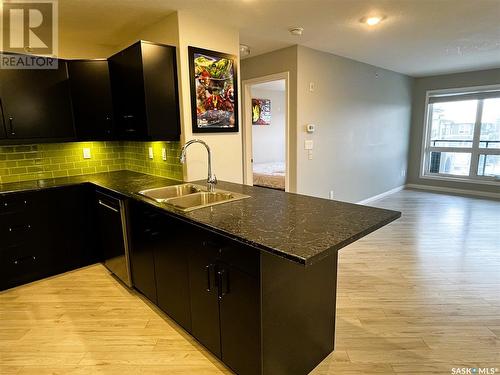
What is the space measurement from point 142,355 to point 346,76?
173 inches

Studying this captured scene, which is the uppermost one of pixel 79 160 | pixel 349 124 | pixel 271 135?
pixel 349 124

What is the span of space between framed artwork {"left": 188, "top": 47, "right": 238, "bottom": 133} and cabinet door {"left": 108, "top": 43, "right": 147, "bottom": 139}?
45 centimetres

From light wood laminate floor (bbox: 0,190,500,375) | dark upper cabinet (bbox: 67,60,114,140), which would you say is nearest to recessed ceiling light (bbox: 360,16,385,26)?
light wood laminate floor (bbox: 0,190,500,375)

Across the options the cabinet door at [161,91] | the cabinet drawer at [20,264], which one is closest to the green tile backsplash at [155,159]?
the cabinet door at [161,91]

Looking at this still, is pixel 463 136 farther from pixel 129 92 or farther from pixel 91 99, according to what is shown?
pixel 91 99

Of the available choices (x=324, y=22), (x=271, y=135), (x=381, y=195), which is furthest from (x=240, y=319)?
(x=271, y=135)

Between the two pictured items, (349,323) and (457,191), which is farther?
(457,191)

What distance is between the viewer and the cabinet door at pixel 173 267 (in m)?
1.85

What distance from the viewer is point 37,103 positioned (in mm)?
2803

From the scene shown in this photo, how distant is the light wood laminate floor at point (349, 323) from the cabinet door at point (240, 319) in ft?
0.85

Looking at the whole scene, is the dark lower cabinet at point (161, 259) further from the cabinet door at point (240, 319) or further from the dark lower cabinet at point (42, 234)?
the dark lower cabinet at point (42, 234)

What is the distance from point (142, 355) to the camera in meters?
1.87

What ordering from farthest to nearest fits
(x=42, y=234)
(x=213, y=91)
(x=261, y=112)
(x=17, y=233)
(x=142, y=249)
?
(x=261, y=112) < (x=213, y=91) < (x=42, y=234) < (x=17, y=233) < (x=142, y=249)

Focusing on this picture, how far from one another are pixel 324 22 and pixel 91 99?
97.4 inches
